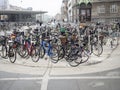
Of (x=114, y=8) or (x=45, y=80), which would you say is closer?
(x=45, y=80)

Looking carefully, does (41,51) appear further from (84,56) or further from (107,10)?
(107,10)

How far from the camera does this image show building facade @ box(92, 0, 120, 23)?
195 feet

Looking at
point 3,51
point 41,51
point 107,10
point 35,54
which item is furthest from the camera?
point 107,10

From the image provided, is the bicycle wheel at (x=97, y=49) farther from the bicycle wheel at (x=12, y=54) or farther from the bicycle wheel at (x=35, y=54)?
the bicycle wheel at (x=12, y=54)

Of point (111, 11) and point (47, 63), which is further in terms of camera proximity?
point (111, 11)

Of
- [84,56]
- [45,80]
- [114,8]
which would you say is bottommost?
[45,80]

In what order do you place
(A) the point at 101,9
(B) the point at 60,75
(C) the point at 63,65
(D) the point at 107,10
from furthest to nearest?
(A) the point at 101,9, (D) the point at 107,10, (C) the point at 63,65, (B) the point at 60,75

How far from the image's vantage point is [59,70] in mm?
10961

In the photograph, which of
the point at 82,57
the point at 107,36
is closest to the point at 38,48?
the point at 82,57

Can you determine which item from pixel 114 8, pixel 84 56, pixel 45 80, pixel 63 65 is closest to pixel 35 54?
pixel 63 65

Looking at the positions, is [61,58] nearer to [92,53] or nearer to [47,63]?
[47,63]

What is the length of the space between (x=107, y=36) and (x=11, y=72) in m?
10.9

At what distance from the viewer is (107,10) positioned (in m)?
60.0

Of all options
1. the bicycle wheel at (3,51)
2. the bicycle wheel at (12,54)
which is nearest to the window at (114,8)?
the bicycle wheel at (3,51)
